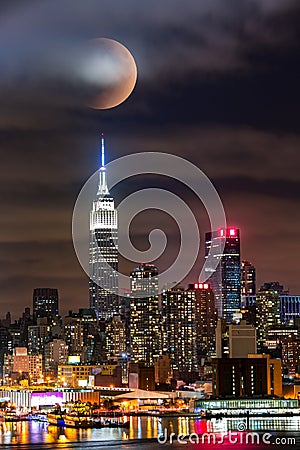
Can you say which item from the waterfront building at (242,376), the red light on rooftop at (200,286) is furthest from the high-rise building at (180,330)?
the waterfront building at (242,376)

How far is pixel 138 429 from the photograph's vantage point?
3628cm

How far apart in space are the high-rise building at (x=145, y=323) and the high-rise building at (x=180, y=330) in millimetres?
616

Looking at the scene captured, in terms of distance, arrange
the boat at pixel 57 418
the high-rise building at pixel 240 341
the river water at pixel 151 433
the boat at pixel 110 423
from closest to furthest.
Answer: the river water at pixel 151 433, the boat at pixel 110 423, the boat at pixel 57 418, the high-rise building at pixel 240 341

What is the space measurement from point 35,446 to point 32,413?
1657 centimetres

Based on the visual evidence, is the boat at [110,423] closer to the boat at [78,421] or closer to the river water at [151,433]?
the boat at [78,421]

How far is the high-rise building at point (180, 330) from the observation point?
227 ft

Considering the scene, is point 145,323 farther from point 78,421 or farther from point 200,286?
point 78,421

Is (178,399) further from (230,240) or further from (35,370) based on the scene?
(230,240)

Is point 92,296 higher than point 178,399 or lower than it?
higher

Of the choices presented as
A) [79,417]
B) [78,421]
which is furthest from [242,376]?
[78,421]

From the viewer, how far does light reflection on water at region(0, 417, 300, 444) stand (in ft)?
109

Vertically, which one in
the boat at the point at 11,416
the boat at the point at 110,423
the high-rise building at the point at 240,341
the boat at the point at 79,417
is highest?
Answer: the high-rise building at the point at 240,341

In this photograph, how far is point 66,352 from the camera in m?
69.8

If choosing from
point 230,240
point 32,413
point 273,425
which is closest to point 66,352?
point 230,240
